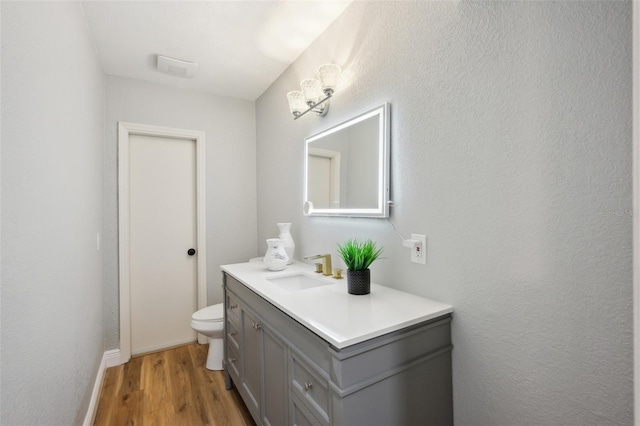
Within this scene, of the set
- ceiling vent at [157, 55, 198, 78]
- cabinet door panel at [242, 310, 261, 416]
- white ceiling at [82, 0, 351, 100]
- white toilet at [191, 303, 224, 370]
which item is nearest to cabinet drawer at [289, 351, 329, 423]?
cabinet door panel at [242, 310, 261, 416]

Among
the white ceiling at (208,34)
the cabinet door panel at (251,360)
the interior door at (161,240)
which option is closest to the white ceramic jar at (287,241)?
the cabinet door panel at (251,360)

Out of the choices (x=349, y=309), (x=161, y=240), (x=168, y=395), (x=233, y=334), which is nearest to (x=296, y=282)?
(x=233, y=334)

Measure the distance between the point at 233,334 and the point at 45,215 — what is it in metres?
1.28

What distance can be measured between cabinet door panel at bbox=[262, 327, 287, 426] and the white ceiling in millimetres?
1784

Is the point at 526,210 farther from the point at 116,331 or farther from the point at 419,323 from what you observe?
the point at 116,331

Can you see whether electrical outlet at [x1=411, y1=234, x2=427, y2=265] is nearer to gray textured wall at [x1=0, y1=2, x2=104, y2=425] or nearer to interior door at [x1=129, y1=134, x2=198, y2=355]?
gray textured wall at [x1=0, y1=2, x2=104, y2=425]

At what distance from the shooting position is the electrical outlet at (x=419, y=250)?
1.29 m

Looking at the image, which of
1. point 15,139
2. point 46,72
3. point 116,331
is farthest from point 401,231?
point 116,331

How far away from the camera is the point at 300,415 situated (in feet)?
3.81

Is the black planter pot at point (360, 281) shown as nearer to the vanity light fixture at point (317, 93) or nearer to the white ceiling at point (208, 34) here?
the vanity light fixture at point (317, 93)

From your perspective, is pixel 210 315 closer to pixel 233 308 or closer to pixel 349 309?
pixel 233 308

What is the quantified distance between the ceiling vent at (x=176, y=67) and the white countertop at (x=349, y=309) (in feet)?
5.83

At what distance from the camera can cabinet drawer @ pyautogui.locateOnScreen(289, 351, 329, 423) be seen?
3.33ft

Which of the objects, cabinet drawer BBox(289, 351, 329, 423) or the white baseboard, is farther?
the white baseboard
